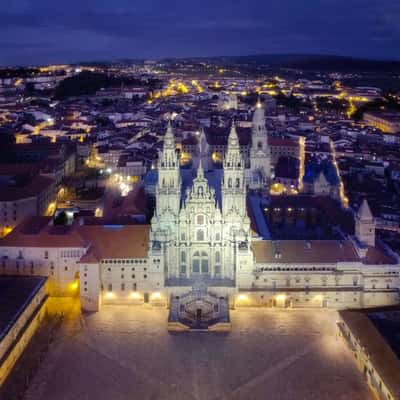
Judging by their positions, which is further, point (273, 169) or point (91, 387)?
point (273, 169)

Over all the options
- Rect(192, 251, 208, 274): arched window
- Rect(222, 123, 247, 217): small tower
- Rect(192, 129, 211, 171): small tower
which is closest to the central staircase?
Rect(192, 251, 208, 274): arched window

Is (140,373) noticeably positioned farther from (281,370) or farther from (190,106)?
(190,106)

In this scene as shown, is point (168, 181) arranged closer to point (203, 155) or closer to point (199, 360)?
point (199, 360)

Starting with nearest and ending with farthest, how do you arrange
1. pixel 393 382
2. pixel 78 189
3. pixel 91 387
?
pixel 393 382 < pixel 91 387 < pixel 78 189

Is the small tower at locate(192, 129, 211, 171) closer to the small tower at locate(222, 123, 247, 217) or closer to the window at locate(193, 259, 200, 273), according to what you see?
the small tower at locate(222, 123, 247, 217)

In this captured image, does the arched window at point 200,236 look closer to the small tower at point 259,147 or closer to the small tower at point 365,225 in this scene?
the small tower at point 365,225

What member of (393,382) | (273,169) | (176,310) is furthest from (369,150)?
(393,382)

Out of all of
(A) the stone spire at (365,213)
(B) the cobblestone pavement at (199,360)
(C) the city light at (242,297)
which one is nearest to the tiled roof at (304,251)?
(A) the stone spire at (365,213)

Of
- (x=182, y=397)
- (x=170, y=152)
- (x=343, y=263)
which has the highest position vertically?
(x=170, y=152)
